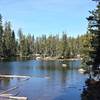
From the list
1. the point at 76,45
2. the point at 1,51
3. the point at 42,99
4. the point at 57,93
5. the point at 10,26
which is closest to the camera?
the point at 42,99

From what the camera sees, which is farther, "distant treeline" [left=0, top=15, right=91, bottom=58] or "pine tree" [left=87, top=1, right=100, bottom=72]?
"distant treeline" [left=0, top=15, right=91, bottom=58]

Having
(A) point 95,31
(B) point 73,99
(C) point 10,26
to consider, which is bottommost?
(B) point 73,99

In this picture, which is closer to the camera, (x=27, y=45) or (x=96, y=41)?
(x=96, y=41)

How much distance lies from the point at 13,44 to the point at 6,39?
10.9m

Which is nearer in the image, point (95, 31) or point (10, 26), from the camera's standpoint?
point (95, 31)

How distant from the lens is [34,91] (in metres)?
45.8

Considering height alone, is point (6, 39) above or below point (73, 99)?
above

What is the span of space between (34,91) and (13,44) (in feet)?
429

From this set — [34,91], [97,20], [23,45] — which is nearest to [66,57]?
[23,45]

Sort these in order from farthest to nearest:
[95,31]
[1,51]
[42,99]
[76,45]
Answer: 1. [76,45]
2. [1,51]
3. [42,99]
4. [95,31]

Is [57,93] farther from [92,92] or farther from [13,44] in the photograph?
[13,44]

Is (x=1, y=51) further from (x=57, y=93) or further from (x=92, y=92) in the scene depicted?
(x=92, y=92)

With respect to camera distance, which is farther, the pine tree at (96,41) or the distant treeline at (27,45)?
the distant treeline at (27,45)

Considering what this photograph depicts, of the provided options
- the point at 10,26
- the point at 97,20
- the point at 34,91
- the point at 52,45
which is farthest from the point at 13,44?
the point at 97,20
